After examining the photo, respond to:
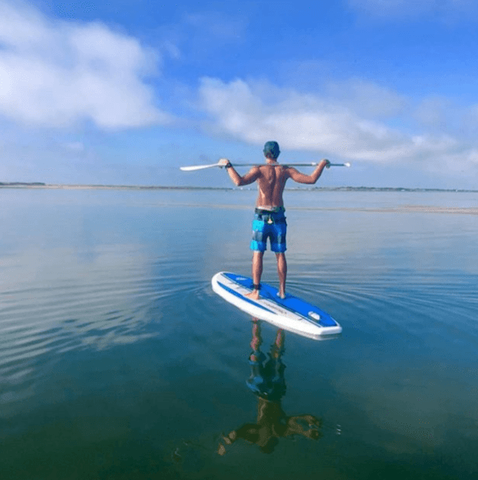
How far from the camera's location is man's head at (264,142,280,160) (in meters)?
8.48

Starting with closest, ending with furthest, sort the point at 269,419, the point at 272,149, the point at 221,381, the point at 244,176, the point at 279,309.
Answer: the point at 269,419
the point at 221,381
the point at 279,309
the point at 244,176
the point at 272,149

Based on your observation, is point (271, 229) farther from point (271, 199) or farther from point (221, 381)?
point (221, 381)

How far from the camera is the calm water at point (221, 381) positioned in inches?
150

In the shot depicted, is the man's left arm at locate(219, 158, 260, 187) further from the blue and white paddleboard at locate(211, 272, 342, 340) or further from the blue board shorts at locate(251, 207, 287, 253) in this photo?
the blue and white paddleboard at locate(211, 272, 342, 340)

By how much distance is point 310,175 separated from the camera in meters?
8.20

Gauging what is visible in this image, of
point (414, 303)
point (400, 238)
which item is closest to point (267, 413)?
point (414, 303)

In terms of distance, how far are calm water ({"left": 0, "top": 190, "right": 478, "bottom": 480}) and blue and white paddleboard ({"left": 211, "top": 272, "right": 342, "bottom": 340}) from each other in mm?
266

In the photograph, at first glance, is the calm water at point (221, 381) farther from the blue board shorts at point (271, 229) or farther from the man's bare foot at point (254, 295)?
the blue board shorts at point (271, 229)

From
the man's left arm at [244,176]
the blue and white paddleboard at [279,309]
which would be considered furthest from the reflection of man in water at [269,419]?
the man's left arm at [244,176]

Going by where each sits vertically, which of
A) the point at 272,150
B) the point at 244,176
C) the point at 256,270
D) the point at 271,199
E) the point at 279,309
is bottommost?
the point at 279,309

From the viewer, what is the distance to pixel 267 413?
4523 mm

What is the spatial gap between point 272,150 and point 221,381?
16.6 feet

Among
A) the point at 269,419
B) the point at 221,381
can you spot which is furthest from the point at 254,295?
the point at 269,419

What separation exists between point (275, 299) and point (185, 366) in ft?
10.9
